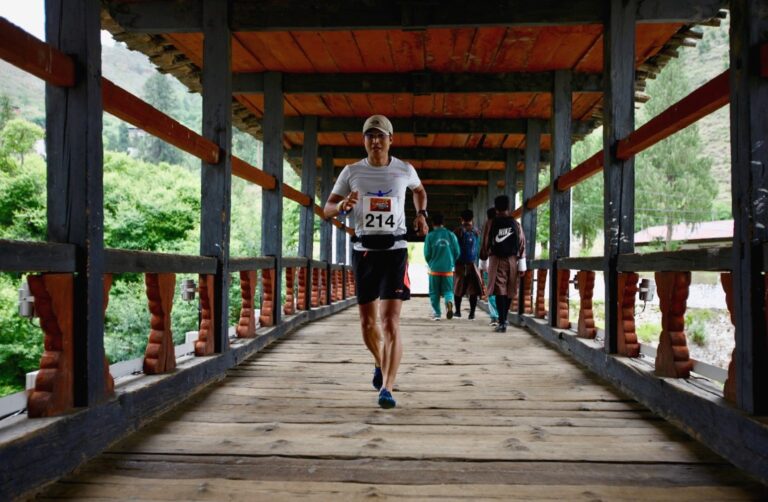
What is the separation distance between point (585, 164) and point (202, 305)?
3090 mm

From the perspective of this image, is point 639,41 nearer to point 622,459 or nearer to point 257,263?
point 257,263

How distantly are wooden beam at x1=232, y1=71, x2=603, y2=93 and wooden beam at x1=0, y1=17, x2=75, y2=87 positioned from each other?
15.4 feet

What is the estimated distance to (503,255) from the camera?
22.2ft

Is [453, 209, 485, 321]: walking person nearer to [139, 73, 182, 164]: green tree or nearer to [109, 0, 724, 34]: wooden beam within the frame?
[109, 0, 724, 34]: wooden beam

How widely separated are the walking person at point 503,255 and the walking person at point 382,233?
11.5 feet

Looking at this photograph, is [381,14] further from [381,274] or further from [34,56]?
[34,56]

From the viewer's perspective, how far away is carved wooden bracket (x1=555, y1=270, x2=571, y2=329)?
5.82 m

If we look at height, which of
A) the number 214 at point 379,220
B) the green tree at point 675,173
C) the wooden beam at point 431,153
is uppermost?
the green tree at point 675,173

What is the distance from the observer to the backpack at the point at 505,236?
671cm

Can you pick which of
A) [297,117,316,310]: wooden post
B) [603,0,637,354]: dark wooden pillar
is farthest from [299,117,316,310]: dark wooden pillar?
[603,0,637,354]: dark wooden pillar

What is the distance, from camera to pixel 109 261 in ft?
8.05

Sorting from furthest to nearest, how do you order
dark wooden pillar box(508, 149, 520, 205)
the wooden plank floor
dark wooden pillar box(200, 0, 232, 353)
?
dark wooden pillar box(508, 149, 520, 205) → dark wooden pillar box(200, 0, 232, 353) → the wooden plank floor

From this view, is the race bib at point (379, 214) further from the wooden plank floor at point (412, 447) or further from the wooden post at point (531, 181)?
the wooden post at point (531, 181)

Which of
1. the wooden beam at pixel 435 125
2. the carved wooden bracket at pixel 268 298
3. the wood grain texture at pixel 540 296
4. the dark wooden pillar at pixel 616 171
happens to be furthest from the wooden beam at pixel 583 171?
the wooden beam at pixel 435 125
